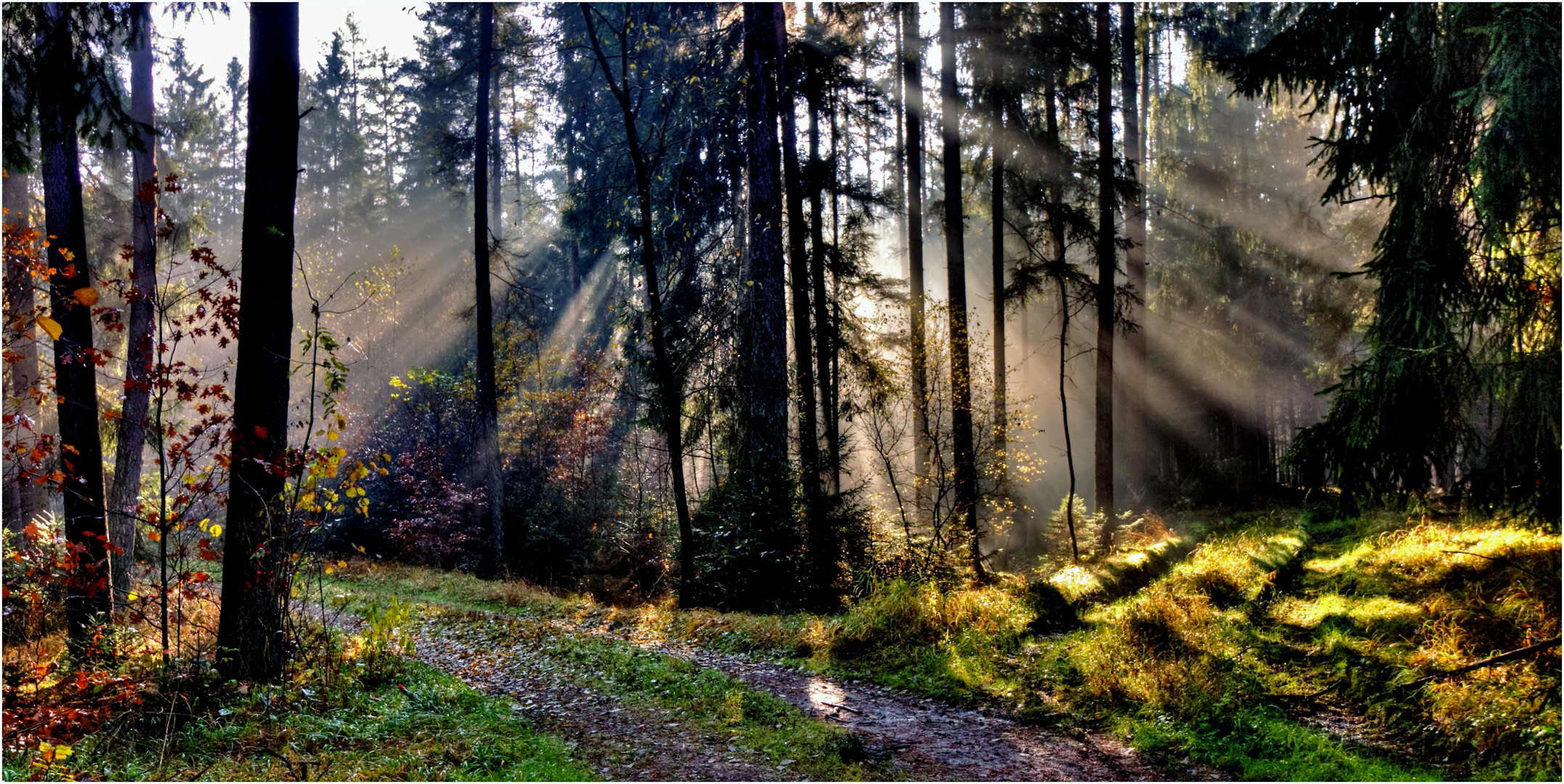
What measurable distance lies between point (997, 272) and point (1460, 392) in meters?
9.29

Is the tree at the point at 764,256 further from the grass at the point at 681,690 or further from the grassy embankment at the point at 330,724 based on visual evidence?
the grassy embankment at the point at 330,724

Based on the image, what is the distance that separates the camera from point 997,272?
1570cm

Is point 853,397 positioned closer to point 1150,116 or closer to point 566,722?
point 566,722

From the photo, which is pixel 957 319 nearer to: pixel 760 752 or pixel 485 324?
pixel 760 752

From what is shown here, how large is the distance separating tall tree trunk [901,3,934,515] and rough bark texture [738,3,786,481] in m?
2.10

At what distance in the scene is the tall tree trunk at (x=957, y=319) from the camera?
11.3 m

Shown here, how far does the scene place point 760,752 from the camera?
17.8ft

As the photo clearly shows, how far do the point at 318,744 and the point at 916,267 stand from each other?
13.6 meters

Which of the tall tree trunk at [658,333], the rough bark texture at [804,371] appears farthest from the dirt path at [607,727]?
the rough bark texture at [804,371]

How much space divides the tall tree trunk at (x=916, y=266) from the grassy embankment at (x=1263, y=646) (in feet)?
7.69

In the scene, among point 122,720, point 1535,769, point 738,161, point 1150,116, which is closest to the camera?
point 1535,769

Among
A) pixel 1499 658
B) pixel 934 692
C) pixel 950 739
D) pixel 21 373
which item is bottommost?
pixel 934 692

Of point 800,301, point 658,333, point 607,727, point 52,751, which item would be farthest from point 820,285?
point 52,751

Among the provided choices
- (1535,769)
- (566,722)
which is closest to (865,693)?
(566,722)
